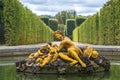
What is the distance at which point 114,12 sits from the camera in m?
30.7

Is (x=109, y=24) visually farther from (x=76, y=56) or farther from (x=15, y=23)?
(x=76, y=56)

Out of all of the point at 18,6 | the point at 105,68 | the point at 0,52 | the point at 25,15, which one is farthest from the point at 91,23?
the point at 105,68

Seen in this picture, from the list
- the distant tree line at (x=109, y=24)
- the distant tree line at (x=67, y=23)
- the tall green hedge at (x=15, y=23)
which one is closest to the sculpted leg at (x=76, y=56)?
the distant tree line at (x=109, y=24)

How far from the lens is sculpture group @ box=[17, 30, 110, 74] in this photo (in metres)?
11.9

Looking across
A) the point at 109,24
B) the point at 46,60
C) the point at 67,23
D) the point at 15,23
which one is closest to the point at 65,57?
the point at 46,60

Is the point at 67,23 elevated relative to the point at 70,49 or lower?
lower

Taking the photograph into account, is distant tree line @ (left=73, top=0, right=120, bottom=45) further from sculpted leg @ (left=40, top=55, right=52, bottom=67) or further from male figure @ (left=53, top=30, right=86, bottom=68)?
sculpted leg @ (left=40, top=55, right=52, bottom=67)

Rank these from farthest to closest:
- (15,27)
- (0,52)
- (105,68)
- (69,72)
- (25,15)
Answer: (25,15), (15,27), (0,52), (105,68), (69,72)

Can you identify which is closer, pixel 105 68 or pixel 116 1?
pixel 105 68

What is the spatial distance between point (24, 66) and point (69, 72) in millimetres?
1565

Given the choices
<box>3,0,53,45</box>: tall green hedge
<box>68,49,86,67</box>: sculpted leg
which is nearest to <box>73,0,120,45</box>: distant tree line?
<box>3,0,53,45</box>: tall green hedge

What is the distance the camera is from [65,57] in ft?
39.1

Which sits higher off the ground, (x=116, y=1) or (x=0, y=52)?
(x=116, y=1)

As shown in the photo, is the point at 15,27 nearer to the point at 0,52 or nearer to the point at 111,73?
the point at 0,52
